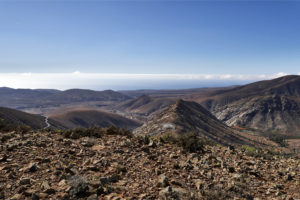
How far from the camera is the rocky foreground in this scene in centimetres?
495

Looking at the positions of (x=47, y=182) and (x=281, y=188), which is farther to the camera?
(x=281, y=188)

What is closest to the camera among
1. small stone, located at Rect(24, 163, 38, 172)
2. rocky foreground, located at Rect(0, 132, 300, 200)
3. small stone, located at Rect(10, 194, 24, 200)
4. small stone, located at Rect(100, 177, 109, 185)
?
small stone, located at Rect(10, 194, 24, 200)

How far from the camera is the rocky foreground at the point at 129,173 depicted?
4.95 metres

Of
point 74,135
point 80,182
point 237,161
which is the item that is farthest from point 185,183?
point 74,135

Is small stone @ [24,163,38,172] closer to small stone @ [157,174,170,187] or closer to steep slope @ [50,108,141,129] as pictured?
small stone @ [157,174,170,187]

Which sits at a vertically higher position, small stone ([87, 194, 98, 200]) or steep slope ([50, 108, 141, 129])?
small stone ([87, 194, 98, 200])

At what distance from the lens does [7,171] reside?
18.6 feet

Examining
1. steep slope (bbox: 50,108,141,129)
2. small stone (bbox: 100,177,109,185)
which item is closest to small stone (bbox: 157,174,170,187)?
small stone (bbox: 100,177,109,185)

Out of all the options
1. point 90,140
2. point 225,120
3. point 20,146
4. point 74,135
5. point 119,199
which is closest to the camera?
point 119,199

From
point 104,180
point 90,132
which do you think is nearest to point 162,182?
point 104,180

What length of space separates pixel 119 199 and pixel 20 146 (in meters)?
5.65

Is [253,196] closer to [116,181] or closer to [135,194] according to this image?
[135,194]

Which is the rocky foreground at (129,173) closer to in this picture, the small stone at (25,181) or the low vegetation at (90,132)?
the small stone at (25,181)

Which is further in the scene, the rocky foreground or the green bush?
the green bush
